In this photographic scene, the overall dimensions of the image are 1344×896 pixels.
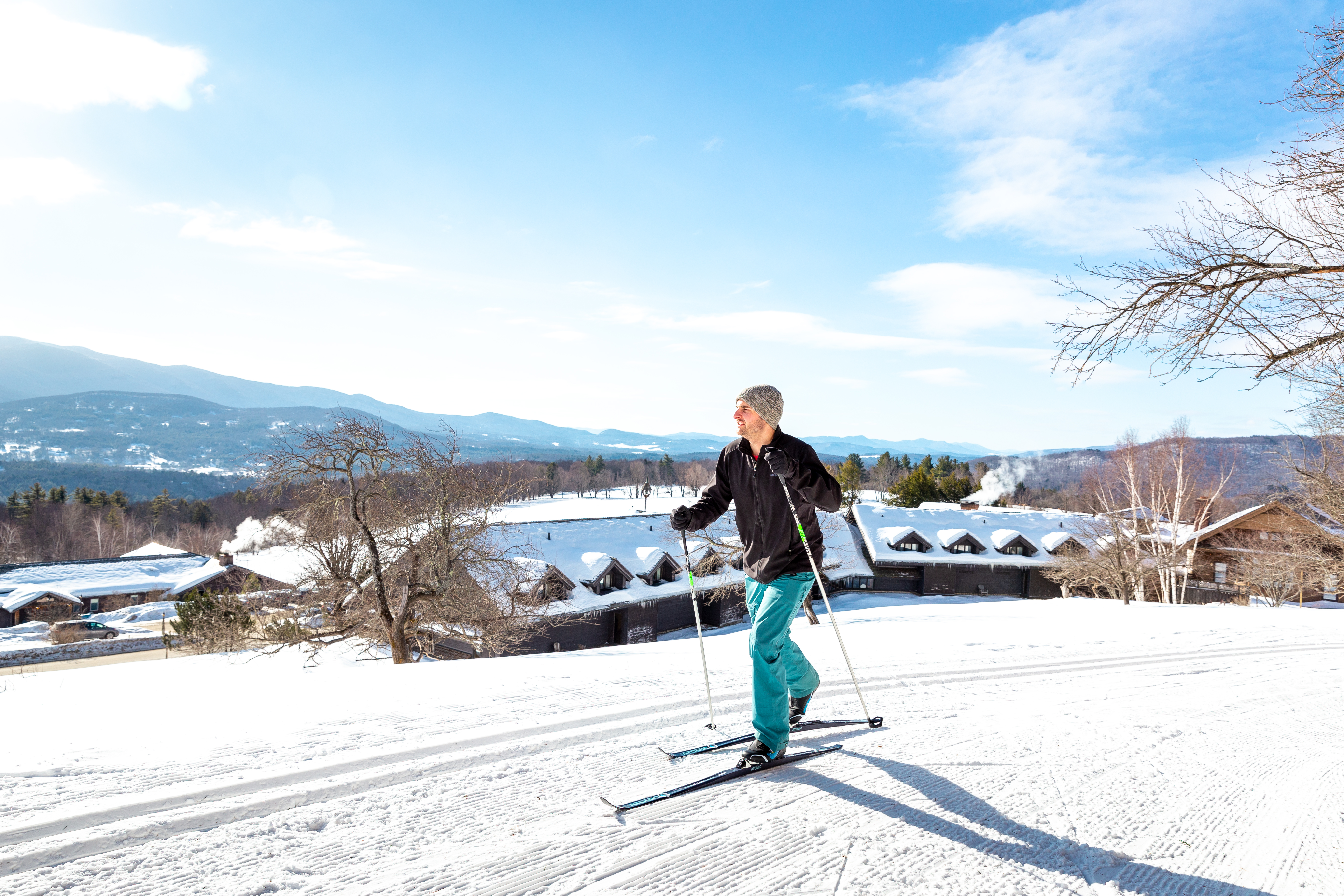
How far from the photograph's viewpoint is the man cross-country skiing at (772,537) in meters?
3.14

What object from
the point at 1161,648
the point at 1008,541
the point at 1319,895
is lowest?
the point at 1008,541

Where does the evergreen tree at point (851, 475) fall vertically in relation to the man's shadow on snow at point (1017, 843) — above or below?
above

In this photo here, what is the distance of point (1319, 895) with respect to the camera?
2143mm

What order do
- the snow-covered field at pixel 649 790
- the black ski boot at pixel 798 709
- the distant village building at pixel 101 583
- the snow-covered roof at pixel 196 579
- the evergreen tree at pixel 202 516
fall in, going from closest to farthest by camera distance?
1. the snow-covered field at pixel 649 790
2. the black ski boot at pixel 798 709
3. the distant village building at pixel 101 583
4. the snow-covered roof at pixel 196 579
5. the evergreen tree at pixel 202 516

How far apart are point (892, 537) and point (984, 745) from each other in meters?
37.9

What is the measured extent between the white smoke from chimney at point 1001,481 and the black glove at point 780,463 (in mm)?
57163

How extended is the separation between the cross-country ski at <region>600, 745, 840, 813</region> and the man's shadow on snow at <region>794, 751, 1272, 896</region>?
0.13 metres

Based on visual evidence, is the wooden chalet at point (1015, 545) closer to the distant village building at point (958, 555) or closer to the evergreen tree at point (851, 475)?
the distant village building at point (958, 555)

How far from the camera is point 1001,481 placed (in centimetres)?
10425

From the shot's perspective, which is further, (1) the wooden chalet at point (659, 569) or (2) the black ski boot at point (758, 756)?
(1) the wooden chalet at point (659, 569)

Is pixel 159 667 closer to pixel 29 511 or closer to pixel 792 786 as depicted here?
pixel 792 786

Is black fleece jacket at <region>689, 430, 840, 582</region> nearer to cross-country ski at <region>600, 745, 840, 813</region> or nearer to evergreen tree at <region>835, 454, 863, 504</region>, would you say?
cross-country ski at <region>600, 745, 840, 813</region>

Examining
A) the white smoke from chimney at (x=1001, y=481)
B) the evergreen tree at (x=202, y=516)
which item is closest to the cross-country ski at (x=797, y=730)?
the white smoke from chimney at (x=1001, y=481)

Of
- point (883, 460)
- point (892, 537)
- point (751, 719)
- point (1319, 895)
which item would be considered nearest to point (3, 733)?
point (751, 719)
